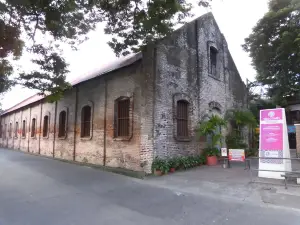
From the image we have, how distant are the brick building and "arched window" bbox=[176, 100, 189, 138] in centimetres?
5

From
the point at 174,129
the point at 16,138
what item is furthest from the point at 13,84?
the point at 16,138

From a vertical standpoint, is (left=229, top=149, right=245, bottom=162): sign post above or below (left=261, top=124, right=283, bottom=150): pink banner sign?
below

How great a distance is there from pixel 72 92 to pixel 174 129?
25.7ft

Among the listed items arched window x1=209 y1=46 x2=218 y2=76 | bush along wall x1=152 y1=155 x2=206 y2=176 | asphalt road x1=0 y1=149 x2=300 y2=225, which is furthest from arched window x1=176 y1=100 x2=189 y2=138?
asphalt road x1=0 y1=149 x2=300 y2=225

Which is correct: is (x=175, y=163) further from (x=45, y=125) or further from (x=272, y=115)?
(x=45, y=125)

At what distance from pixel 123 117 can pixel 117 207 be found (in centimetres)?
595

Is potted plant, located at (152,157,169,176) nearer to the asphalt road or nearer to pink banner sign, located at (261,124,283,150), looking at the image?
the asphalt road

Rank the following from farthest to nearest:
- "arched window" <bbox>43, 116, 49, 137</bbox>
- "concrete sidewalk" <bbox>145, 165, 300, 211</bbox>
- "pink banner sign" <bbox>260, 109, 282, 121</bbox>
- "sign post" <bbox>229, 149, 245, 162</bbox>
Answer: "arched window" <bbox>43, 116, 49, 137</bbox>, "sign post" <bbox>229, 149, 245, 162</bbox>, "pink banner sign" <bbox>260, 109, 282, 121</bbox>, "concrete sidewalk" <bbox>145, 165, 300, 211</bbox>

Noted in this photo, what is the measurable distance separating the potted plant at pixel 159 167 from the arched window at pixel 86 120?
18.0ft

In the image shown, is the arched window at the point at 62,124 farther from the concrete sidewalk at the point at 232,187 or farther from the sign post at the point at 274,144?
the sign post at the point at 274,144

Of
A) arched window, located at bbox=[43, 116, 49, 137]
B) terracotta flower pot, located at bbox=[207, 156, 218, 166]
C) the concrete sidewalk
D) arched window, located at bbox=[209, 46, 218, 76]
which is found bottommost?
the concrete sidewalk

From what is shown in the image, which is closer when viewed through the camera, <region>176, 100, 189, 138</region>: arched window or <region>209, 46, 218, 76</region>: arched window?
<region>176, 100, 189, 138</region>: arched window

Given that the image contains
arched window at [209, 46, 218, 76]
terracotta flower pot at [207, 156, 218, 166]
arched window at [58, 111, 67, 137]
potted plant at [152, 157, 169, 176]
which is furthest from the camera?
arched window at [58, 111, 67, 137]

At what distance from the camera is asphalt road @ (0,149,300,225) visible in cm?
463
